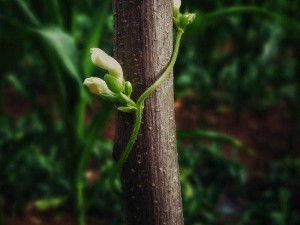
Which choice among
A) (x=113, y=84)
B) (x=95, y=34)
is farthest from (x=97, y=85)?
(x=95, y=34)

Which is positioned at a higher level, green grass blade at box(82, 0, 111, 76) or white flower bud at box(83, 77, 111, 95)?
green grass blade at box(82, 0, 111, 76)

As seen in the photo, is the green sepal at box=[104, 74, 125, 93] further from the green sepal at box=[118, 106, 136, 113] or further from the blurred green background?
the blurred green background

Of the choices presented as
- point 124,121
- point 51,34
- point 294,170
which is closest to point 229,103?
point 294,170

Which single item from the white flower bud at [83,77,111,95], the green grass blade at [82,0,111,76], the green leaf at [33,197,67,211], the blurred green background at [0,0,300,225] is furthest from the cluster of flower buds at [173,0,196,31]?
the green leaf at [33,197,67,211]

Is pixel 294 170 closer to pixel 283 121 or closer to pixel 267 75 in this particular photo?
pixel 283 121

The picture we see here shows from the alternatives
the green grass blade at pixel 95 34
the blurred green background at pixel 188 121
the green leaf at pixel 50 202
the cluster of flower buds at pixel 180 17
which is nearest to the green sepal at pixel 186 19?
the cluster of flower buds at pixel 180 17

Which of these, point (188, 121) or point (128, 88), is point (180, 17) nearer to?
point (128, 88)
